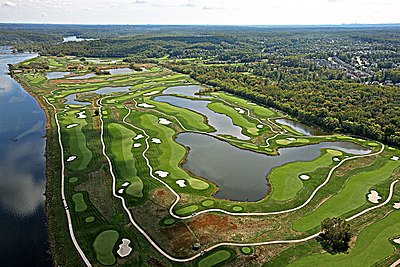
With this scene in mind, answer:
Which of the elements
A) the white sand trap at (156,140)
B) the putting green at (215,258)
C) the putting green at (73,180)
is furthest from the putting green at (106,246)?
the white sand trap at (156,140)

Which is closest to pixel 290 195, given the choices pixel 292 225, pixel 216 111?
pixel 292 225

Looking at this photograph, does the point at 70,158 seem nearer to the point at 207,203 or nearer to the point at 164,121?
the point at 207,203

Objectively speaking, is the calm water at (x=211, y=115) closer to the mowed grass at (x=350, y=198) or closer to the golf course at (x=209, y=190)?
the golf course at (x=209, y=190)

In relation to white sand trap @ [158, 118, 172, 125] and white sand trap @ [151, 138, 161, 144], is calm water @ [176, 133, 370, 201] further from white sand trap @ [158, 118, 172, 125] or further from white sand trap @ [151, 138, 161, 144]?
white sand trap @ [158, 118, 172, 125]

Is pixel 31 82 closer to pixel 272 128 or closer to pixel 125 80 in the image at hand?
pixel 125 80

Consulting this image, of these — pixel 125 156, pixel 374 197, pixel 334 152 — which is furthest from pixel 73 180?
pixel 334 152

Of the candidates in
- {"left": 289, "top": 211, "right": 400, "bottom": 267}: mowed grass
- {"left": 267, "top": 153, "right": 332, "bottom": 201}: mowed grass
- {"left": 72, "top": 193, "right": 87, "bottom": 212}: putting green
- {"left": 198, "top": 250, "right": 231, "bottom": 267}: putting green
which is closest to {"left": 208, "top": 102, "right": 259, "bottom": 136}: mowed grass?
{"left": 267, "top": 153, "right": 332, "bottom": 201}: mowed grass
